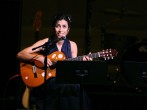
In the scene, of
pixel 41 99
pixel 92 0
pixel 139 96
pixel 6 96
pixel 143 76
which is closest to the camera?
pixel 143 76

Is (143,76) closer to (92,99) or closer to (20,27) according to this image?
(92,99)

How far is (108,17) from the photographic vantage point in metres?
7.09

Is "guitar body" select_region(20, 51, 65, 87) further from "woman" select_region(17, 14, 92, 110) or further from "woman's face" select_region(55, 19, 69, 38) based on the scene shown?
"woman's face" select_region(55, 19, 69, 38)

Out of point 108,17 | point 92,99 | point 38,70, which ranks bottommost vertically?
point 92,99

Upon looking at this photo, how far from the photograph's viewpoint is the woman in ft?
16.9

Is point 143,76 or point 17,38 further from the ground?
point 17,38

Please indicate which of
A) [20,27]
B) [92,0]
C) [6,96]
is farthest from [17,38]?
[92,0]

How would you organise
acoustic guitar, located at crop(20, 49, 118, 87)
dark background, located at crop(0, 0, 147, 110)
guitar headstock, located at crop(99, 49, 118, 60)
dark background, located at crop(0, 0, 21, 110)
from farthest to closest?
dark background, located at crop(0, 0, 21, 110)
dark background, located at crop(0, 0, 147, 110)
acoustic guitar, located at crop(20, 49, 118, 87)
guitar headstock, located at crop(99, 49, 118, 60)

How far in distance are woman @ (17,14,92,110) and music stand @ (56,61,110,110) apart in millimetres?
355

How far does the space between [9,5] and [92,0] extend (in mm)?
1453

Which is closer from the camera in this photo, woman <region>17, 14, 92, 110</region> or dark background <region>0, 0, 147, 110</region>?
woman <region>17, 14, 92, 110</region>

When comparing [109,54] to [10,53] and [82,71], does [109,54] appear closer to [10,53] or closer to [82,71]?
[82,71]

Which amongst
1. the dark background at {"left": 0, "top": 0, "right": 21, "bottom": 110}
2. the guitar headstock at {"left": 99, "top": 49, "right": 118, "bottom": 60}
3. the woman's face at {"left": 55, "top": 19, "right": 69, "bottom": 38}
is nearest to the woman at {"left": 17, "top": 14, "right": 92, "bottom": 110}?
the woman's face at {"left": 55, "top": 19, "right": 69, "bottom": 38}

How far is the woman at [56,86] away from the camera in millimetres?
5152
